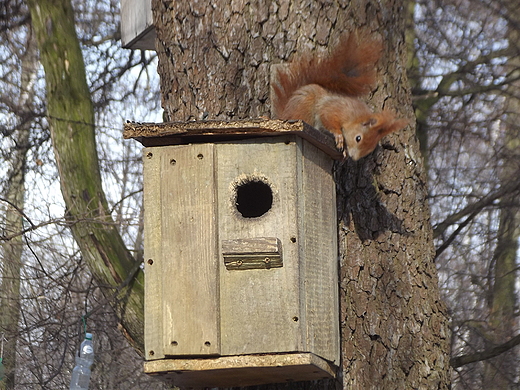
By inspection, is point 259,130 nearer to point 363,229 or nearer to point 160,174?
point 160,174

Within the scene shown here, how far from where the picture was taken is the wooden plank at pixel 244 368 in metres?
2.24

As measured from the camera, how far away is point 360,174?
2.96 meters

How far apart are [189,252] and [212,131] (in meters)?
0.37

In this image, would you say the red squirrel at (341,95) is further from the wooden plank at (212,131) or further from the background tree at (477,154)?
the background tree at (477,154)

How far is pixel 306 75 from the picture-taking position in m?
2.89

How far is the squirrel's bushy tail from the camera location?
2805mm

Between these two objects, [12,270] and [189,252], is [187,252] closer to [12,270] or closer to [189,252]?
[189,252]

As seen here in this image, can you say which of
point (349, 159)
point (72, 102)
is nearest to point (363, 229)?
point (349, 159)

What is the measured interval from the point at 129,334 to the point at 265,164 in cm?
238

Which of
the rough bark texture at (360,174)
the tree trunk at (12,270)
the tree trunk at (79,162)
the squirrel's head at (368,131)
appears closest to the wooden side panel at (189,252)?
the rough bark texture at (360,174)

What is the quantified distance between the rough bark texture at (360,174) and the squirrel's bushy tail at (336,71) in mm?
84

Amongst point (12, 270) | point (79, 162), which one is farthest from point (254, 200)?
point (12, 270)

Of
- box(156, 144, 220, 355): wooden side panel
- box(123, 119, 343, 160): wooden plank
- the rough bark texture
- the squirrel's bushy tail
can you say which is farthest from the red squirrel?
box(156, 144, 220, 355): wooden side panel

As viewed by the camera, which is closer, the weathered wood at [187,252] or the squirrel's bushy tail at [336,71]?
the weathered wood at [187,252]
